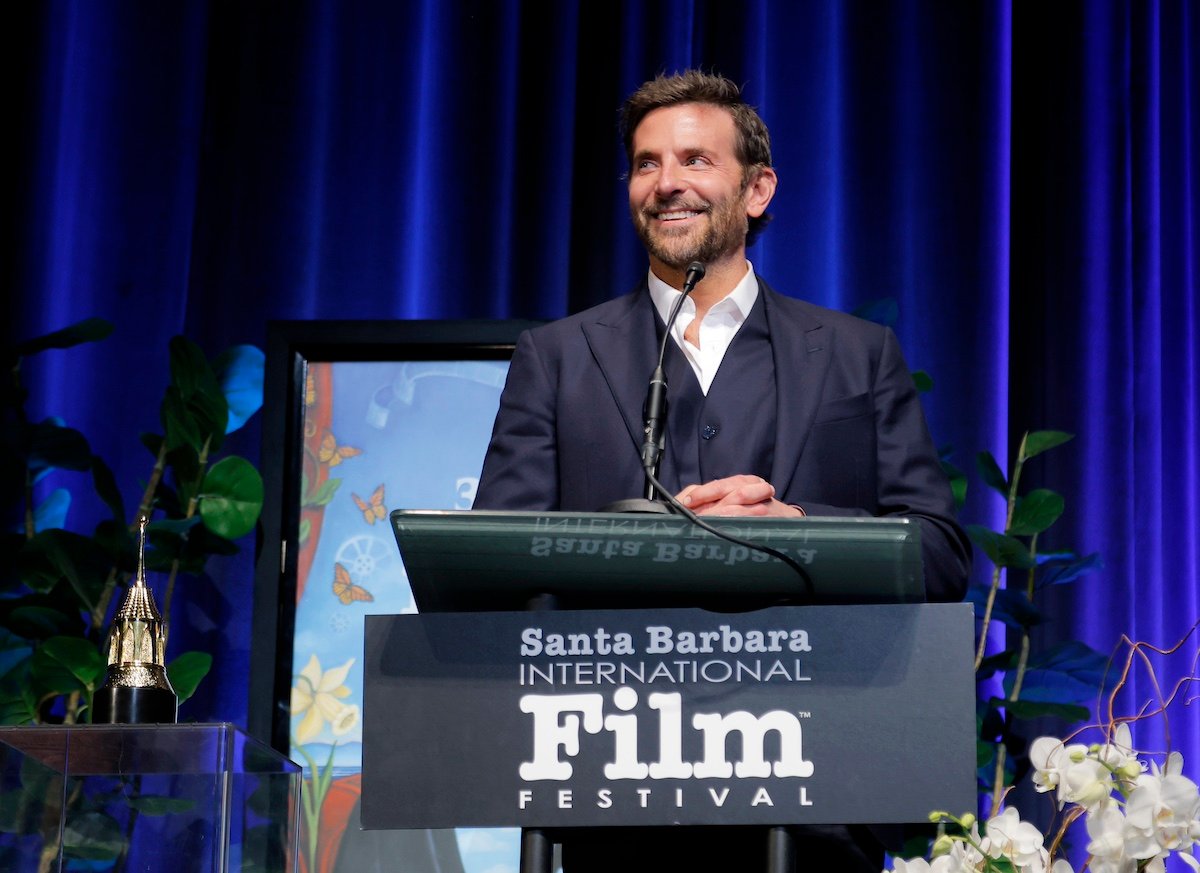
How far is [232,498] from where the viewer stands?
2.95m

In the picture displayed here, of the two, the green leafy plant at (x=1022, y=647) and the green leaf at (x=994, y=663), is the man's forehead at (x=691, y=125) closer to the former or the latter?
the green leafy plant at (x=1022, y=647)

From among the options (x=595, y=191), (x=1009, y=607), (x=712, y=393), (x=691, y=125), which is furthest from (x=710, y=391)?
(x=595, y=191)

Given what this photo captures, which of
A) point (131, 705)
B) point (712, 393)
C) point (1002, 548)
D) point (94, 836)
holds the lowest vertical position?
point (94, 836)

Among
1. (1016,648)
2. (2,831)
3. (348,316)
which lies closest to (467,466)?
(348,316)

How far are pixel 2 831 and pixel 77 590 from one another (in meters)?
1.52

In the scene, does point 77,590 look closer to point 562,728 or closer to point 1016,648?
point 1016,648

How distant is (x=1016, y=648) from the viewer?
3.08 meters

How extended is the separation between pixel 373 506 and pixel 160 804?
5.07 feet

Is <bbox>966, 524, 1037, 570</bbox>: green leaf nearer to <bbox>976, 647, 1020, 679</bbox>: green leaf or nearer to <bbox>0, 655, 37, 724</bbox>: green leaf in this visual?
<bbox>976, 647, 1020, 679</bbox>: green leaf

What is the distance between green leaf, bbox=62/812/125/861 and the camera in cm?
160

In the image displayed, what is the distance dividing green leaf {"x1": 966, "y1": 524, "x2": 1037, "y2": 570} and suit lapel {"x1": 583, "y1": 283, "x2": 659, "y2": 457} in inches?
43.9

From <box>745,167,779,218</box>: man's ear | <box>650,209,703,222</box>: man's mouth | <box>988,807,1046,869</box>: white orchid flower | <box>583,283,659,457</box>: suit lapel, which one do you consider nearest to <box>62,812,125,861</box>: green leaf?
<box>583,283,659,457</box>: suit lapel

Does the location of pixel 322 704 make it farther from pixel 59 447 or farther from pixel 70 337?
pixel 70 337

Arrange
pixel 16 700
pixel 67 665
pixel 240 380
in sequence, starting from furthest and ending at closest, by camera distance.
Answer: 1. pixel 240 380
2. pixel 16 700
3. pixel 67 665
